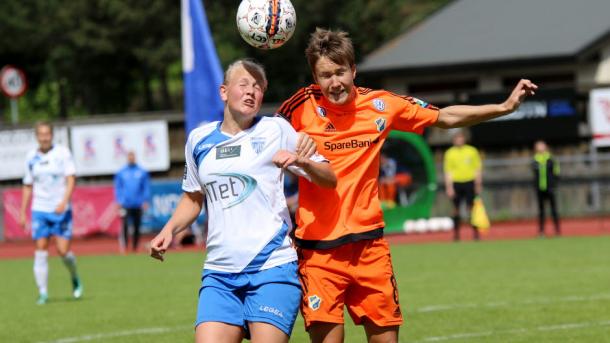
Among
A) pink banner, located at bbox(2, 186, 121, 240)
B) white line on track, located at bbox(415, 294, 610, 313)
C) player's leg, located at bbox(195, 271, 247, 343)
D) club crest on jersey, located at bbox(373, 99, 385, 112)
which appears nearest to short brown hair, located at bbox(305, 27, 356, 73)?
club crest on jersey, located at bbox(373, 99, 385, 112)

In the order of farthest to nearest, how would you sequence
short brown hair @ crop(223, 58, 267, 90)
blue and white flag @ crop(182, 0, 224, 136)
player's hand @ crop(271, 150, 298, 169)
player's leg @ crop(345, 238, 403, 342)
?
blue and white flag @ crop(182, 0, 224, 136)
player's leg @ crop(345, 238, 403, 342)
short brown hair @ crop(223, 58, 267, 90)
player's hand @ crop(271, 150, 298, 169)

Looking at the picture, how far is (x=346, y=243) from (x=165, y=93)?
4341 cm

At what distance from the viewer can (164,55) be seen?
42.1 meters

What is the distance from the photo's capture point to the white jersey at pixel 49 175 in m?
14.0

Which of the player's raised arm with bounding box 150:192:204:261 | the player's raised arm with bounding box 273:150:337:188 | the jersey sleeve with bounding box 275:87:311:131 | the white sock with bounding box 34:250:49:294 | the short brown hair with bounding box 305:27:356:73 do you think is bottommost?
the white sock with bounding box 34:250:49:294

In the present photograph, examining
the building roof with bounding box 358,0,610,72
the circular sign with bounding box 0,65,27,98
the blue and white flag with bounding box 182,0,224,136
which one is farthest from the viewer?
the building roof with bounding box 358,0,610,72

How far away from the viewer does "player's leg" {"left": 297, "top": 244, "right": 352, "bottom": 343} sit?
639cm

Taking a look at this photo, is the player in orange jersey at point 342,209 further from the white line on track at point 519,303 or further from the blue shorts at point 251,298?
the white line on track at point 519,303

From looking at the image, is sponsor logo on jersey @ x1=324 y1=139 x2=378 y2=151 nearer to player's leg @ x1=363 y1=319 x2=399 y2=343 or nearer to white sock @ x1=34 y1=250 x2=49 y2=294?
player's leg @ x1=363 y1=319 x2=399 y2=343

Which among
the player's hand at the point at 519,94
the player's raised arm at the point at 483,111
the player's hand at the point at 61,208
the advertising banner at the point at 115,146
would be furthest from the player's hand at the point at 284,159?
the advertising banner at the point at 115,146

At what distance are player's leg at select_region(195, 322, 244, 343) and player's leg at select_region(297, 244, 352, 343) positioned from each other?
1.91ft

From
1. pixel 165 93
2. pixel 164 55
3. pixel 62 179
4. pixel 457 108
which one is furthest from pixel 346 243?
pixel 165 93

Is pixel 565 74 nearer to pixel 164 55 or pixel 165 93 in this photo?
pixel 164 55

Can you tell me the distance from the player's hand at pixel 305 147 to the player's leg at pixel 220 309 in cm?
74
